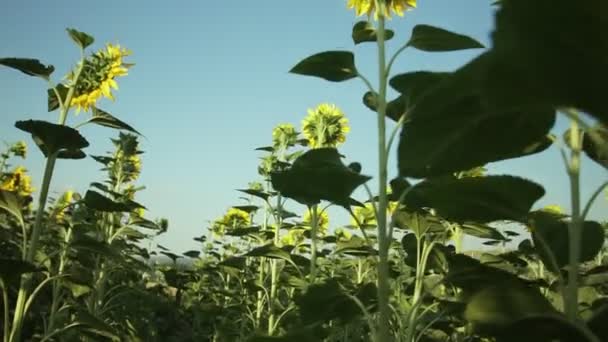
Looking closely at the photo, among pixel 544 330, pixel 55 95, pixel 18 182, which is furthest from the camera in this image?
pixel 18 182

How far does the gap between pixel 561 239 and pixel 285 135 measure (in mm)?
4191

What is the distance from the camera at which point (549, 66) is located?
0.47 meters

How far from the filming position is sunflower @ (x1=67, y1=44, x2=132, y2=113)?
2.62m

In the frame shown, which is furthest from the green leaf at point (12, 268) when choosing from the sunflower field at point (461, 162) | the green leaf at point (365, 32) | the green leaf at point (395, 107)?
the green leaf at point (365, 32)

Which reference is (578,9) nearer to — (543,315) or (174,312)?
(543,315)

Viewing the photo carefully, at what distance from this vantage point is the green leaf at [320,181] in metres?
1.40

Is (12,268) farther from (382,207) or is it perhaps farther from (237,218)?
(237,218)

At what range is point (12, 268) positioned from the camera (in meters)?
1.81

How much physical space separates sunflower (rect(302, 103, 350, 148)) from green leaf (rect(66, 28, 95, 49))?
7.28 ft

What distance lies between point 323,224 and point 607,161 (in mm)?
6116

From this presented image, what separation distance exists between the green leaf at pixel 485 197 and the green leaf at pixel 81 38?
2093 millimetres

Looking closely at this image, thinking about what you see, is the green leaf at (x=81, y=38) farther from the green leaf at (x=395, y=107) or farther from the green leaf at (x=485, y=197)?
the green leaf at (x=485, y=197)

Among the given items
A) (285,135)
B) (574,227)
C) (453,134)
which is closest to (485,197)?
(574,227)

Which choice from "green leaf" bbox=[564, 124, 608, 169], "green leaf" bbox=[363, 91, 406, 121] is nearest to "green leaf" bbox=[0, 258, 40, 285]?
"green leaf" bbox=[363, 91, 406, 121]
